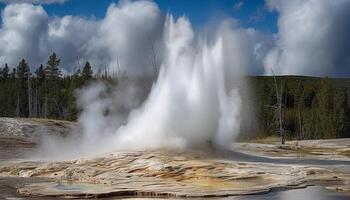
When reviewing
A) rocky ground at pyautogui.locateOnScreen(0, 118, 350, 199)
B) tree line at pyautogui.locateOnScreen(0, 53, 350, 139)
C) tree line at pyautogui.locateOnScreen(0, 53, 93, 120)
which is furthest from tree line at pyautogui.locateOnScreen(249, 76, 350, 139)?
rocky ground at pyautogui.locateOnScreen(0, 118, 350, 199)

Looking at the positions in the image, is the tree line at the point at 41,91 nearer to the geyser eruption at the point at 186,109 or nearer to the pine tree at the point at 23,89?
the pine tree at the point at 23,89

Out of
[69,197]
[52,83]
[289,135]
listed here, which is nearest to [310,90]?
[289,135]

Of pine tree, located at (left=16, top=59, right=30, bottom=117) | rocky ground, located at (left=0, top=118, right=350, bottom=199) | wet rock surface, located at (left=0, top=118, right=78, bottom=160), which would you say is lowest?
rocky ground, located at (left=0, top=118, right=350, bottom=199)

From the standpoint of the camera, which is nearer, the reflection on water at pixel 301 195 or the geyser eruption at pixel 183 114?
the reflection on water at pixel 301 195

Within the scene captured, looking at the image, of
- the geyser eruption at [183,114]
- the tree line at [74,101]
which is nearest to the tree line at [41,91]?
the tree line at [74,101]

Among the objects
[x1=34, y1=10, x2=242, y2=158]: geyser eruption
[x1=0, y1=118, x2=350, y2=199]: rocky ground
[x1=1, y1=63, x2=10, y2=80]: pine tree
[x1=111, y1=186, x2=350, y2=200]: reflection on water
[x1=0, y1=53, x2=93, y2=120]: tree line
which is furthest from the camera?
[x1=1, y1=63, x2=10, y2=80]: pine tree

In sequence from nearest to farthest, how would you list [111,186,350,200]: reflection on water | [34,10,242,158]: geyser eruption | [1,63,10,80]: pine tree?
1. [111,186,350,200]: reflection on water
2. [34,10,242,158]: geyser eruption
3. [1,63,10,80]: pine tree

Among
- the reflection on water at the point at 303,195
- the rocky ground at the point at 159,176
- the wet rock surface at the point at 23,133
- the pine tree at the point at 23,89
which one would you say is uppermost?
the pine tree at the point at 23,89

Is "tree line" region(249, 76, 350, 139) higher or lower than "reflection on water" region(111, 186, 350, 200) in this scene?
higher

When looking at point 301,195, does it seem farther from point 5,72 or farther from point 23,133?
point 5,72

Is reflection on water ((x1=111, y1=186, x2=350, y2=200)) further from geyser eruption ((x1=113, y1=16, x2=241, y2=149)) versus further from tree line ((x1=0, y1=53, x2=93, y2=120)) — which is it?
tree line ((x1=0, y1=53, x2=93, y2=120))

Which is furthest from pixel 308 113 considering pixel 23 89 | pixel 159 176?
pixel 159 176

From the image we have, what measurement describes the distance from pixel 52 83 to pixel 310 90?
41502 mm

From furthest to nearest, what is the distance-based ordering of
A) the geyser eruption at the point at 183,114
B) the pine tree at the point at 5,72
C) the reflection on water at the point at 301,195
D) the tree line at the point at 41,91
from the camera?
1. the pine tree at the point at 5,72
2. the tree line at the point at 41,91
3. the geyser eruption at the point at 183,114
4. the reflection on water at the point at 301,195
